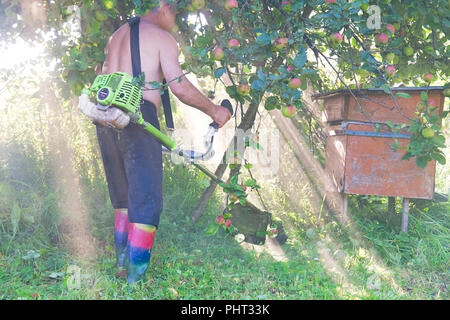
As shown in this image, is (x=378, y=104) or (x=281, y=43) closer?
(x=281, y=43)

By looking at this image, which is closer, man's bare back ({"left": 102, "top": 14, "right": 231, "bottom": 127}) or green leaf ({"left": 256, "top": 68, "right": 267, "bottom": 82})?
green leaf ({"left": 256, "top": 68, "right": 267, "bottom": 82})

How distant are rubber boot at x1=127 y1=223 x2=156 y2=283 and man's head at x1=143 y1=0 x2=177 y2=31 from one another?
47.5 inches

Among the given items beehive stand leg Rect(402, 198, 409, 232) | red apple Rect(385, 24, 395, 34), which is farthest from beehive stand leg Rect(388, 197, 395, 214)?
red apple Rect(385, 24, 395, 34)

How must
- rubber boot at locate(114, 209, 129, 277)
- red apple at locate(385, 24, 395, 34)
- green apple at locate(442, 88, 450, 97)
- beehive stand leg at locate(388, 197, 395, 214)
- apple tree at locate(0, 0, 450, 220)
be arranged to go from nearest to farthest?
1. apple tree at locate(0, 0, 450, 220)
2. red apple at locate(385, 24, 395, 34)
3. rubber boot at locate(114, 209, 129, 277)
4. green apple at locate(442, 88, 450, 97)
5. beehive stand leg at locate(388, 197, 395, 214)

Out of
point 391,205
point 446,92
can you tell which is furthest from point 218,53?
point 391,205

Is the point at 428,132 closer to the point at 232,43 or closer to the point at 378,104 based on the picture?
the point at 378,104

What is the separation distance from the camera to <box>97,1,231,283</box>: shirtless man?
2885 millimetres

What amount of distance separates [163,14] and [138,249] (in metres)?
1.39

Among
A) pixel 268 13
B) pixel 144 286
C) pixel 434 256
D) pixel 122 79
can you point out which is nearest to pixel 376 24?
pixel 268 13

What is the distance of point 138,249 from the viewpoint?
2.87m

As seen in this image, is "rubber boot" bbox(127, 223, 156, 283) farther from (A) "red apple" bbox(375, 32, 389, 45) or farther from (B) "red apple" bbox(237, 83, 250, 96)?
(A) "red apple" bbox(375, 32, 389, 45)

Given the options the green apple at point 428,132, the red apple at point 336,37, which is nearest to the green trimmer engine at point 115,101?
the red apple at point 336,37

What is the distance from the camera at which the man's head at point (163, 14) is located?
297 centimetres

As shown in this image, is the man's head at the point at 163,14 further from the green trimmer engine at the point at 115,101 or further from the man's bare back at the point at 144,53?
the green trimmer engine at the point at 115,101
